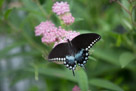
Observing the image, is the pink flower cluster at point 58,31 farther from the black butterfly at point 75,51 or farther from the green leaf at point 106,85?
the green leaf at point 106,85

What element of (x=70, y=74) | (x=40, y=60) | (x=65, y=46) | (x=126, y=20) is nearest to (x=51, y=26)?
(x=65, y=46)

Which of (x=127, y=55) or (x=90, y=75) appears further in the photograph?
(x=90, y=75)

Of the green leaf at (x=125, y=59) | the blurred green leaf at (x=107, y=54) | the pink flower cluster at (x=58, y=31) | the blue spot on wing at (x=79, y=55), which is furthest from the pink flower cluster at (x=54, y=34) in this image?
the blurred green leaf at (x=107, y=54)

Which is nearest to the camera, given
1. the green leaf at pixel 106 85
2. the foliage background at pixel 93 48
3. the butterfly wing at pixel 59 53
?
the butterfly wing at pixel 59 53

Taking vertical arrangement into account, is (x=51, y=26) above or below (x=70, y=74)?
above

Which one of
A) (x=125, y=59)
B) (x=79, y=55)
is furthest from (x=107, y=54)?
(x=79, y=55)

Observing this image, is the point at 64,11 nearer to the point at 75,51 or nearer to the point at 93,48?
the point at 75,51

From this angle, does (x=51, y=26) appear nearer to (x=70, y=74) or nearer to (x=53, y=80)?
(x=70, y=74)

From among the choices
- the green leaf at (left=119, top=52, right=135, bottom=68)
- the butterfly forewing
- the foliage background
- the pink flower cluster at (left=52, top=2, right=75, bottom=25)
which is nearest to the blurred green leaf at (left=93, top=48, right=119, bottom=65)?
the foliage background

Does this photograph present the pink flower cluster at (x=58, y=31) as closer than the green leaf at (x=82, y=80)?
No
